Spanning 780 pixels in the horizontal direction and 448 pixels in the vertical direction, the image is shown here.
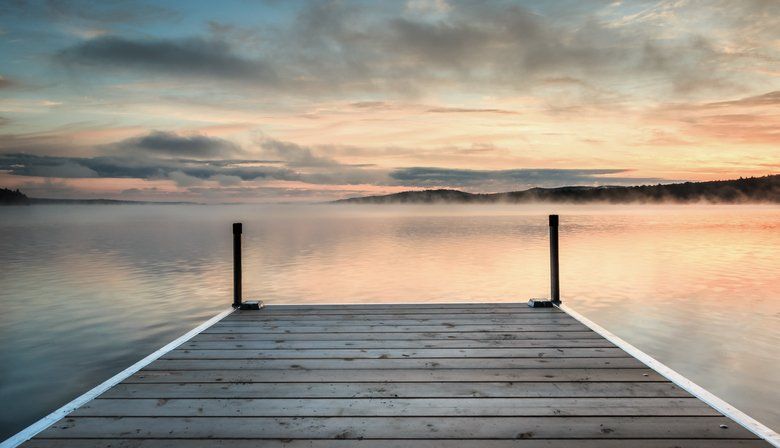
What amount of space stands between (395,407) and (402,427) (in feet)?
1.08

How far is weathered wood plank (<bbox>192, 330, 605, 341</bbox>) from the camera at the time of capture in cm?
564

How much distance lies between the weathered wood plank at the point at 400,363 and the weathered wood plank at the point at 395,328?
1.16m

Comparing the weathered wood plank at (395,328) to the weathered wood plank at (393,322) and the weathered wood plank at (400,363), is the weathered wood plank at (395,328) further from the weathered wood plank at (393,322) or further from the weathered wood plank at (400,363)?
the weathered wood plank at (400,363)

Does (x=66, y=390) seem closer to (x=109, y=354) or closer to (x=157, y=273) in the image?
(x=109, y=354)

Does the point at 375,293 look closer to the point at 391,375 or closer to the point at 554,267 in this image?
the point at 554,267

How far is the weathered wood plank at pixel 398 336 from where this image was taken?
18.5ft

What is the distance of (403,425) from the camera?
341cm

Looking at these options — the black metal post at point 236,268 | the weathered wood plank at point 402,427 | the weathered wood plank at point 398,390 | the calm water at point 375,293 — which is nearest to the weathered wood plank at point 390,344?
the weathered wood plank at point 398,390

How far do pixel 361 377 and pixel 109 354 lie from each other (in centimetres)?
761

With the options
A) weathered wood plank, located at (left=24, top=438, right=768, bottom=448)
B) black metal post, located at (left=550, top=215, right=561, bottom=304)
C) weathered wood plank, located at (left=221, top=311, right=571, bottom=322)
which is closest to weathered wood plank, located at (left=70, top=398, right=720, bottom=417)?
weathered wood plank, located at (left=24, top=438, right=768, bottom=448)

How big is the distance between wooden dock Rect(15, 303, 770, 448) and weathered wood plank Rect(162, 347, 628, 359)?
0.02 meters

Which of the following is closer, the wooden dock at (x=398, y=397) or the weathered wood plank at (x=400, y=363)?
the wooden dock at (x=398, y=397)

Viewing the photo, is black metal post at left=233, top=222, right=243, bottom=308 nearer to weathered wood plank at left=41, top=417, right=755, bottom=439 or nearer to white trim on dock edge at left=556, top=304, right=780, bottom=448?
weathered wood plank at left=41, top=417, right=755, bottom=439

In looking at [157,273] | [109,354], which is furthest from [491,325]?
[157,273]
